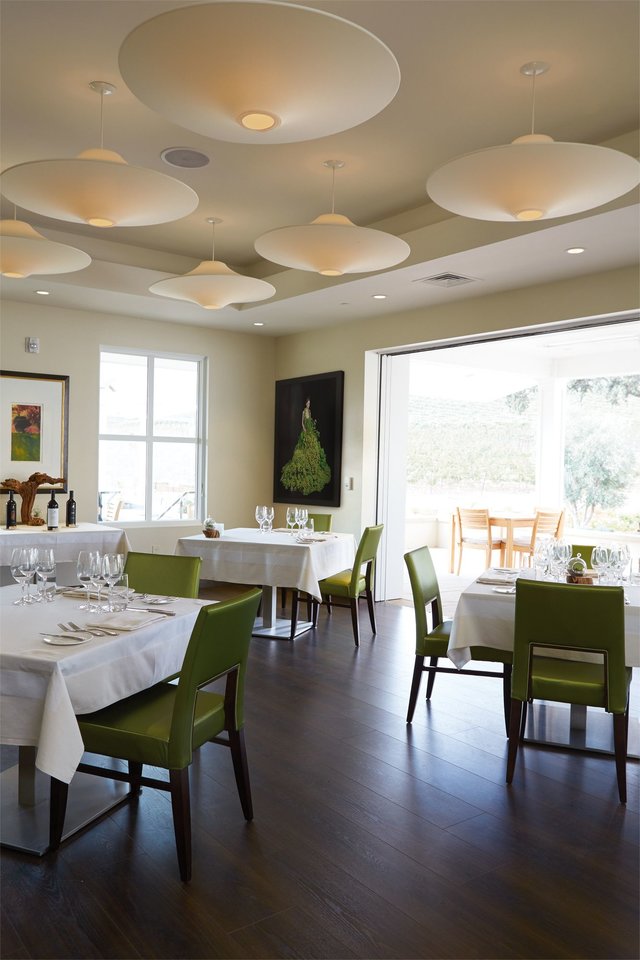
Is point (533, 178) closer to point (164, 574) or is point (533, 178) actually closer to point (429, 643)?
point (429, 643)

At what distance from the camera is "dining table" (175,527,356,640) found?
18.5 feet

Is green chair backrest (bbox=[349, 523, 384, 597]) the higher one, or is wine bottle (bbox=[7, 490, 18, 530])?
wine bottle (bbox=[7, 490, 18, 530])

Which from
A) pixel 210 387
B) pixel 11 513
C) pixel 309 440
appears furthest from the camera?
pixel 210 387

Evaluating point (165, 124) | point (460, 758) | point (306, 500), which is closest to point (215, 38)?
point (165, 124)

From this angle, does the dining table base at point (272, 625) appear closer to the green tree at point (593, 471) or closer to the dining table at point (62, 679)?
the dining table at point (62, 679)

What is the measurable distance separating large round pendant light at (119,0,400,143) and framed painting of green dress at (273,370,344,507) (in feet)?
16.9

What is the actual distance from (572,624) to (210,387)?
233 inches

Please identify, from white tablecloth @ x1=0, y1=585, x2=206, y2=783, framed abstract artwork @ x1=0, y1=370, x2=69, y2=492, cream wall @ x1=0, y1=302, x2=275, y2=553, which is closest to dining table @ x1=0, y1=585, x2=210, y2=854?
white tablecloth @ x1=0, y1=585, x2=206, y2=783

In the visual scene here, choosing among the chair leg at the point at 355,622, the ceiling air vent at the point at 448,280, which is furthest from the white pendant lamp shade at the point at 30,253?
the chair leg at the point at 355,622

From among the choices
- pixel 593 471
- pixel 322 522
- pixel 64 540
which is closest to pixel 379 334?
pixel 322 522

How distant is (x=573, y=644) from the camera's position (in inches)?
127

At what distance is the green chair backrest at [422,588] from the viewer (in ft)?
13.2

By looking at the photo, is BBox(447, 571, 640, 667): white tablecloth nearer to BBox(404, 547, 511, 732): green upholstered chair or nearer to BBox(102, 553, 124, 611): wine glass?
BBox(404, 547, 511, 732): green upholstered chair

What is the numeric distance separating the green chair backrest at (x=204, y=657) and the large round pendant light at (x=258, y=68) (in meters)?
1.75
